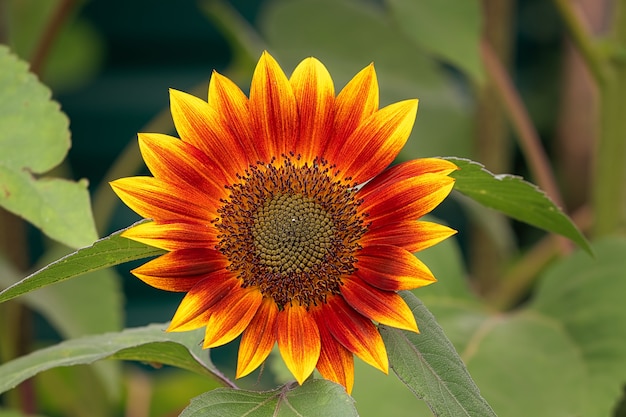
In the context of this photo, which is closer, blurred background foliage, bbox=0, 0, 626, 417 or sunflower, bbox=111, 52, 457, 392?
sunflower, bbox=111, 52, 457, 392

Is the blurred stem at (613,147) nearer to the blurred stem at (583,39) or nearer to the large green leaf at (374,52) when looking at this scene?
the blurred stem at (583,39)

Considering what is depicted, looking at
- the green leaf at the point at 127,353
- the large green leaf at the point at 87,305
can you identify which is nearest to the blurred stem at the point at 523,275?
the large green leaf at the point at 87,305

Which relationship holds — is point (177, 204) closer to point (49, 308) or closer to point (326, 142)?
point (326, 142)

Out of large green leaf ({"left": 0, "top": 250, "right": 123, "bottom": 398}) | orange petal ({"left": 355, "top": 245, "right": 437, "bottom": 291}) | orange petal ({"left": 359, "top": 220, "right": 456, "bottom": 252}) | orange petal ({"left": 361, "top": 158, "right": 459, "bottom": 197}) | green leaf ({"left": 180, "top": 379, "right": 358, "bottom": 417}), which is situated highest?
orange petal ({"left": 361, "top": 158, "right": 459, "bottom": 197})

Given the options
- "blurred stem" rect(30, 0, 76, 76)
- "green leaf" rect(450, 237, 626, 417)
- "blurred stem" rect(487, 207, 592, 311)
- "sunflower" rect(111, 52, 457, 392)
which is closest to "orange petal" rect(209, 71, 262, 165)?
"sunflower" rect(111, 52, 457, 392)

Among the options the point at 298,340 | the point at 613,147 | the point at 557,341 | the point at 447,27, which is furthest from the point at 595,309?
the point at 298,340

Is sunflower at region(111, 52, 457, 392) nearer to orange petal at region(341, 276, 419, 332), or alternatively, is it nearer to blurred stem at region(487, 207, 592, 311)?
orange petal at region(341, 276, 419, 332)

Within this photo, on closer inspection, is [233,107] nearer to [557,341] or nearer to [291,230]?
[291,230]

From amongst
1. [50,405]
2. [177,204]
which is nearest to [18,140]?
[177,204]
